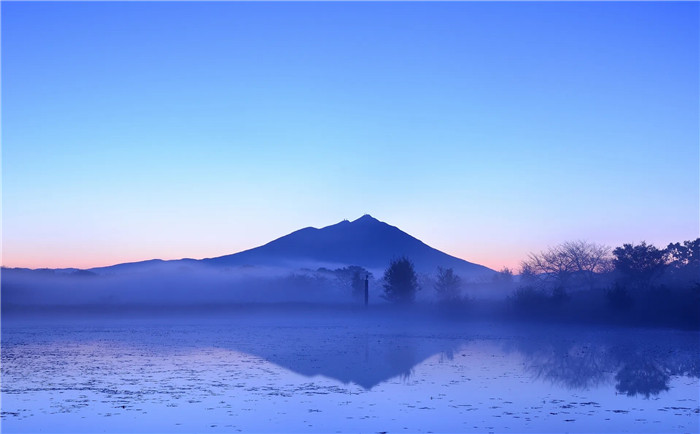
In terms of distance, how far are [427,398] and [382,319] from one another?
45.8 m

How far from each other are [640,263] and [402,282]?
24.1m

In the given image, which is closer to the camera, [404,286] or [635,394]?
[635,394]

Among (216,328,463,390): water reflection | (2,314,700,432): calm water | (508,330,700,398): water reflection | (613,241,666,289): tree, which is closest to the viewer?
(2,314,700,432): calm water

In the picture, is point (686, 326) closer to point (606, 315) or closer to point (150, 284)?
point (606, 315)

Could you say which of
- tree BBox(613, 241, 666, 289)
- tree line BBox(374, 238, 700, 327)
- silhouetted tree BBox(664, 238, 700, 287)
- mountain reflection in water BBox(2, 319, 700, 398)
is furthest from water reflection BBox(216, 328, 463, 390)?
silhouetted tree BBox(664, 238, 700, 287)

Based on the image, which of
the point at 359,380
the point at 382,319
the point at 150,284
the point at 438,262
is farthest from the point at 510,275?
the point at 438,262

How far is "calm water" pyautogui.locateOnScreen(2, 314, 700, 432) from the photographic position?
47.3 ft

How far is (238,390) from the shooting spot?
59.9ft

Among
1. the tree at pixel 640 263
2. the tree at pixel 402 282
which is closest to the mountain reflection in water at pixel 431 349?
the tree at pixel 640 263

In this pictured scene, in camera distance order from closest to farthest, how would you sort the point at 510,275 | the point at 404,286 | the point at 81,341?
the point at 81,341 → the point at 404,286 → the point at 510,275

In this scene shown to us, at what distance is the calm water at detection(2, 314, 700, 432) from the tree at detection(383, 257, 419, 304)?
36.4 metres

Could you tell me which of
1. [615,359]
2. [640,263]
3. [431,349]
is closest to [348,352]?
[431,349]

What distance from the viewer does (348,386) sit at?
19.3 metres

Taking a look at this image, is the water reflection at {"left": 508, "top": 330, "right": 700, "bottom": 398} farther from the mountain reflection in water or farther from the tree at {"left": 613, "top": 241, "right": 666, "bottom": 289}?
the tree at {"left": 613, "top": 241, "right": 666, "bottom": 289}
